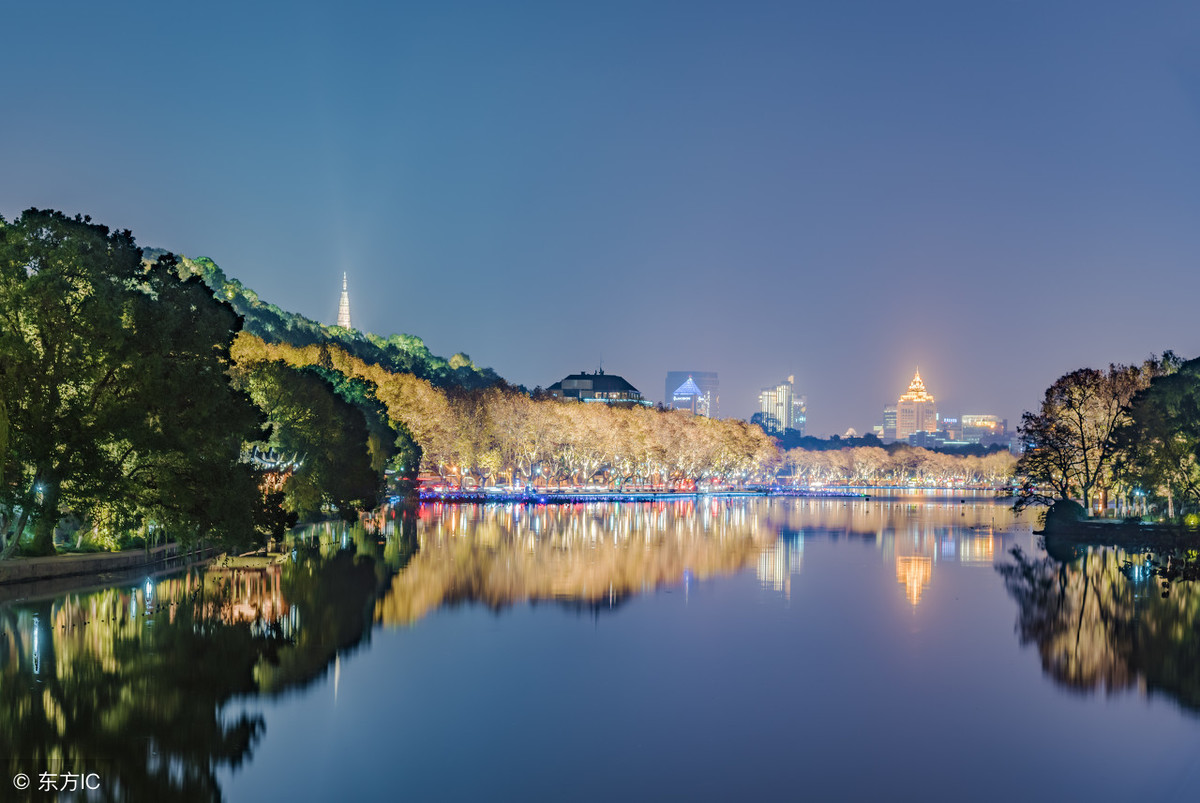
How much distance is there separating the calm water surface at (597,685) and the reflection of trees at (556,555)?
0.46 meters

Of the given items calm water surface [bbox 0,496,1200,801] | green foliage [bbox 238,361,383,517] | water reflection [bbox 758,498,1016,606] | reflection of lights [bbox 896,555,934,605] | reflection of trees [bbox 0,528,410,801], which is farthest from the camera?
green foliage [bbox 238,361,383,517]

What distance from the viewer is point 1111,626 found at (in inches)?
1737

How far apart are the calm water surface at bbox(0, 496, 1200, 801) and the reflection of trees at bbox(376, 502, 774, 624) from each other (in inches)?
18.3

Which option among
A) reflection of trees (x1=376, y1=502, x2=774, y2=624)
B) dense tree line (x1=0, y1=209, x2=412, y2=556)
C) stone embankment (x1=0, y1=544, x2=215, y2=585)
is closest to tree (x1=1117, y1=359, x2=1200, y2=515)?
reflection of trees (x1=376, y1=502, x2=774, y2=624)

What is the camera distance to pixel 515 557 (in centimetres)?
6719

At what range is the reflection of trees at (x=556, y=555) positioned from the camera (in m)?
50.7

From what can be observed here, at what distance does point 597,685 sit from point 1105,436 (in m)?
73.2

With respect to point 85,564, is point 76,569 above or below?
below

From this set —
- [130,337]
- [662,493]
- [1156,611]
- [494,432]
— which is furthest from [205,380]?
[662,493]

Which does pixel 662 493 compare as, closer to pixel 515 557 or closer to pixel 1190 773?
pixel 515 557

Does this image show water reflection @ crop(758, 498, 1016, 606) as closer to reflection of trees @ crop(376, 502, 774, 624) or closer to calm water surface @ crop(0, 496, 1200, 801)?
reflection of trees @ crop(376, 502, 774, 624)

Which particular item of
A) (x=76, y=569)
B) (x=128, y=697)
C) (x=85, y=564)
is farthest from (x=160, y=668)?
(x=85, y=564)

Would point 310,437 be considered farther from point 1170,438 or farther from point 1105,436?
point 1105,436

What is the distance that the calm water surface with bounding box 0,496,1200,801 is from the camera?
901 inches
